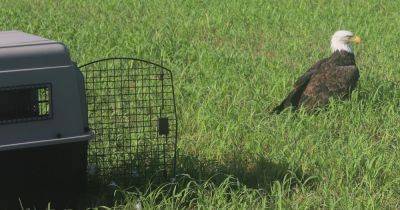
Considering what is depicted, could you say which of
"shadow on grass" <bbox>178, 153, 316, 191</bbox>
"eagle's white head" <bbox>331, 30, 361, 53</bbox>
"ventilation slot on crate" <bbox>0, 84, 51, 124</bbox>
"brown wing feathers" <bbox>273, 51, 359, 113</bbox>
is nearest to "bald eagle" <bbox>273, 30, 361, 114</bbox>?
"brown wing feathers" <bbox>273, 51, 359, 113</bbox>

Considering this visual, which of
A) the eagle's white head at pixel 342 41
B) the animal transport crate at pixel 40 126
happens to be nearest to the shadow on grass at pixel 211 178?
the animal transport crate at pixel 40 126

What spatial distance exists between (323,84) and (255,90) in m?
0.68

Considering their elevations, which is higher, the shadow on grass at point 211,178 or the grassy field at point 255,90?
the grassy field at point 255,90

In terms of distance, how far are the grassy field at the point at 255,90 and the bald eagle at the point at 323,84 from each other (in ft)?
0.48

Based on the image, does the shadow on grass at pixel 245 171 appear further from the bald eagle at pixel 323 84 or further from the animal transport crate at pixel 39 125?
the bald eagle at pixel 323 84

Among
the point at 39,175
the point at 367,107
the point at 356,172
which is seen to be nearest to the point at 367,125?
the point at 367,107

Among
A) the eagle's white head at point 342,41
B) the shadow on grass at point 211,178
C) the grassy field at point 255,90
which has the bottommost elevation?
the shadow on grass at point 211,178

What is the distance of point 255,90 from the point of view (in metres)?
6.55

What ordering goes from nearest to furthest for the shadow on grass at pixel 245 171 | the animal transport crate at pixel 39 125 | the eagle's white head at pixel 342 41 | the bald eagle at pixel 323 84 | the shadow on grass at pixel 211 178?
1. the animal transport crate at pixel 39 125
2. the shadow on grass at pixel 211 178
3. the shadow on grass at pixel 245 171
4. the bald eagle at pixel 323 84
5. the eagle's white head at pixel 342 41

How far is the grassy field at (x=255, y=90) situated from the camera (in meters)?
4.27

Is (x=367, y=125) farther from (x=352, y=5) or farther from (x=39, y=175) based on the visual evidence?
(x=352, y=5)

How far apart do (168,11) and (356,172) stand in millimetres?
7243

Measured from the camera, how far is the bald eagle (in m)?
6.12

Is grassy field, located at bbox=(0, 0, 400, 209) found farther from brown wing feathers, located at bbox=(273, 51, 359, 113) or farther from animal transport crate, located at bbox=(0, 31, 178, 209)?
animal transport crate, located at bbox=(0, 31, 178, 209)
